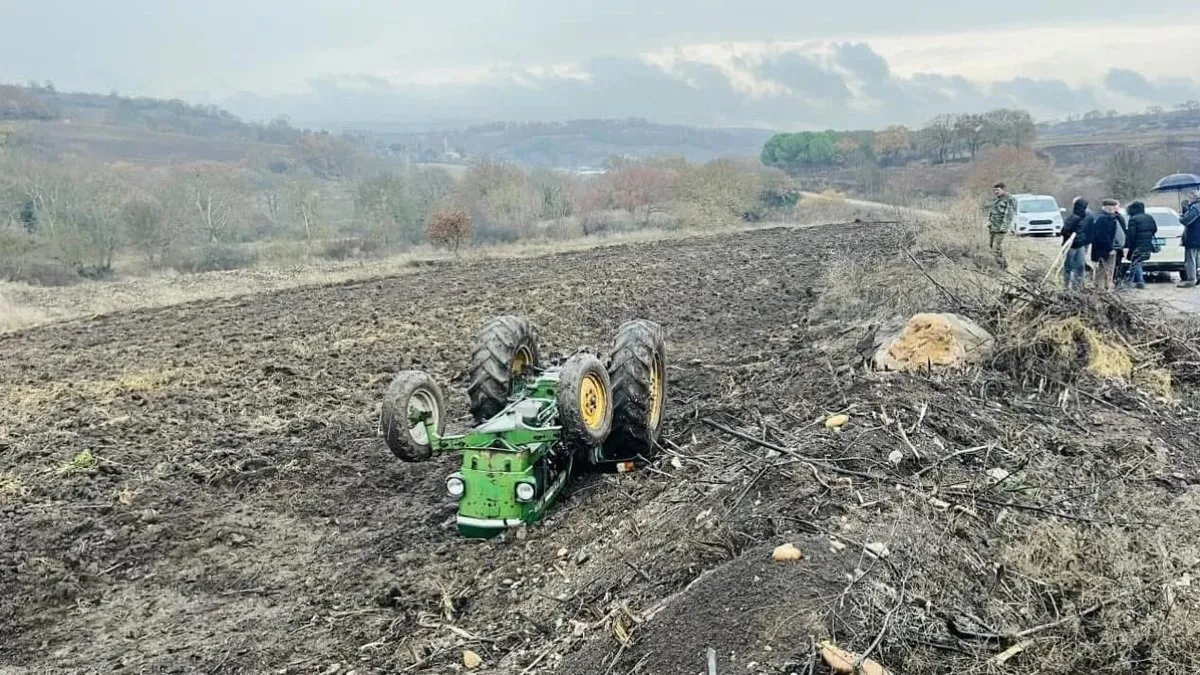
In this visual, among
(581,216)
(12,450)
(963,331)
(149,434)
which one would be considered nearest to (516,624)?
(963,331)

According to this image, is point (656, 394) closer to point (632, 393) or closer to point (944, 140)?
point (632, 393)

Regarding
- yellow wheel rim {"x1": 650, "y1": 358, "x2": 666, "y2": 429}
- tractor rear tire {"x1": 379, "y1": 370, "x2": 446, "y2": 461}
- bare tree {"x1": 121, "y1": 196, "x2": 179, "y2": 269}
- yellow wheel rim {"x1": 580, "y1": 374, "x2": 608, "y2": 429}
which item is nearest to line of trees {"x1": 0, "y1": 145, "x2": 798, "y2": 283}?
bare tree {"x1": 121, "y1": 196, "x2": 179, "y2": 269}

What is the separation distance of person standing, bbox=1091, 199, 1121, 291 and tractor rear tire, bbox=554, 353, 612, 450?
9203mm

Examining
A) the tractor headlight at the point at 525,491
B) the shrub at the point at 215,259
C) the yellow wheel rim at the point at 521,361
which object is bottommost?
the shrub at the point at 215,259

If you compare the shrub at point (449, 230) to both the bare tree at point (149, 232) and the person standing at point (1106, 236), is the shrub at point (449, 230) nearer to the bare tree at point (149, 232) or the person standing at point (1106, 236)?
the bare tree at point (149, 232)

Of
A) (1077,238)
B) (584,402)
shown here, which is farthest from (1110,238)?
(584,402)

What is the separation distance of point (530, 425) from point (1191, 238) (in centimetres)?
1252

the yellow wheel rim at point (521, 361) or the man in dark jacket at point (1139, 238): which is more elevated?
the man in dark jacket at point (1139, 238)

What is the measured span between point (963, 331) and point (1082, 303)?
135 centimetres

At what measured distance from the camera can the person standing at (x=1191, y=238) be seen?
43.5 feet

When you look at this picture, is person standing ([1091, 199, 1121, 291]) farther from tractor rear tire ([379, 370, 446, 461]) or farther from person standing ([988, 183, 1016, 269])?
tractor rear tire ([379, 370, 446, 461])

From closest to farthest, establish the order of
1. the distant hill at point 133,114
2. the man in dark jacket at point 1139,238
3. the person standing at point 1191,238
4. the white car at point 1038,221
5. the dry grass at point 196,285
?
1. the person standing at point 1191,238
2. the man in dark jacket at point 1139,238
3. the dry grass at point 196,285
4. the white car at point 1038,221
5. the distant hill at point 133,114

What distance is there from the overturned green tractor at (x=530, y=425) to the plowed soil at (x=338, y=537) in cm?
A: 24

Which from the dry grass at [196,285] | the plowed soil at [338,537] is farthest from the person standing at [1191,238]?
the dry grass at [196,285]
